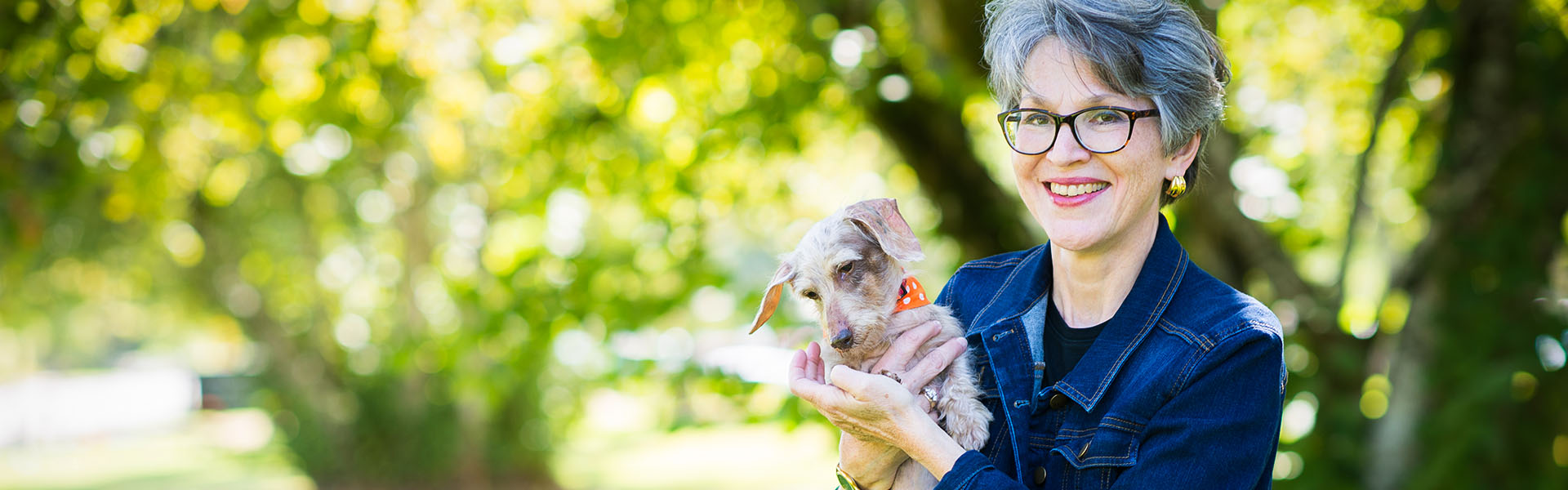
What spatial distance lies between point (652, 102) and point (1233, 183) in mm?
4196

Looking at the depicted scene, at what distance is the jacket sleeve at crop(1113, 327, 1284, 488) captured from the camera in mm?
2057

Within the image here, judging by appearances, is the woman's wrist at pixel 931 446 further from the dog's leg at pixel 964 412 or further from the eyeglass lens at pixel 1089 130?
the eyeglass lens at pixel 1089 130

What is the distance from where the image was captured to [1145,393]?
216 centimetres

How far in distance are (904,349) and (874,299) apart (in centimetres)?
15

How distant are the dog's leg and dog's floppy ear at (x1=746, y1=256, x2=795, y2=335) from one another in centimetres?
48

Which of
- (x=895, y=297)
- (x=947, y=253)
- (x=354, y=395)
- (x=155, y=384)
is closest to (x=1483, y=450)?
(x=947, y=253)

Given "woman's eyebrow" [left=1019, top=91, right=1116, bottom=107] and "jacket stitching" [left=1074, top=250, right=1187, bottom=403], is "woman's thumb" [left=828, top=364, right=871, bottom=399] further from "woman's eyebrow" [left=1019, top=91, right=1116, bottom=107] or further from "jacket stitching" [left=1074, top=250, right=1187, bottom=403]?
"woman's eyebrow" [left=1019, top=91, right=1116, bottom=107]

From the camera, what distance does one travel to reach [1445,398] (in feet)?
23.2

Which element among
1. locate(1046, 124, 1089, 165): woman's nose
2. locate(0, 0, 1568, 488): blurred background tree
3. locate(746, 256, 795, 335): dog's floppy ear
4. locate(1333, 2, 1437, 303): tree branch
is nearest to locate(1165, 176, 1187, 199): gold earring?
locate(1046, 124, 1089, 165): woman's nose

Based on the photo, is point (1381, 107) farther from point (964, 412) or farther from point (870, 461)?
point (870, 461)

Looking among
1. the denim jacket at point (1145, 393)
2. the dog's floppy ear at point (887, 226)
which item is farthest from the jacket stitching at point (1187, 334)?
the dog's floppy ear at point (887, 226)

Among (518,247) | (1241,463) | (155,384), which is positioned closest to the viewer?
(1241,463)

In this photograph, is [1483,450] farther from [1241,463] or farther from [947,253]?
[1241,463]

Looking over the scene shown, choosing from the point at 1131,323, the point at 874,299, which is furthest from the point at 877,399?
the point at 1131,323
